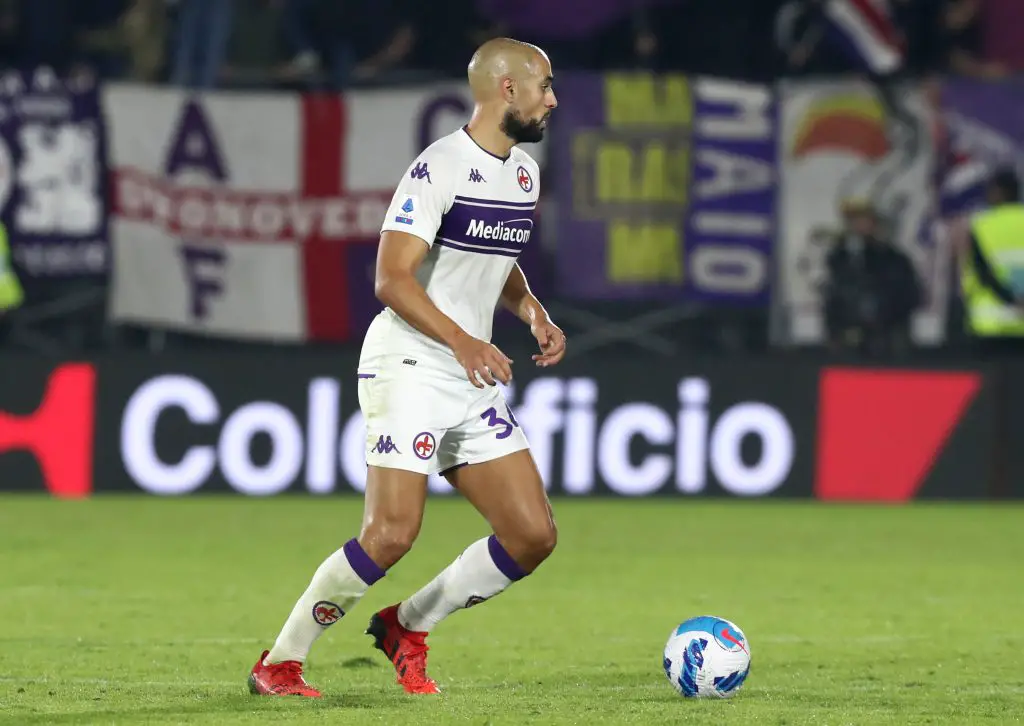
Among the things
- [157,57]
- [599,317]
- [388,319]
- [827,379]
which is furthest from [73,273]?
[388,319]

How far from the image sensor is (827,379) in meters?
14.0

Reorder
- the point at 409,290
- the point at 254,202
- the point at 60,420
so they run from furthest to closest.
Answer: the point at 254,202 → the point at 60,420 → the point at 409,290

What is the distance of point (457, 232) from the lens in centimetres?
633

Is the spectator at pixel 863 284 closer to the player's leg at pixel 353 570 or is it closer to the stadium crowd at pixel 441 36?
the stadium crowd at pixel 441 36

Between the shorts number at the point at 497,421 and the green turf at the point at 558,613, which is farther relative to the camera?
the shorts number at the point at 497,421

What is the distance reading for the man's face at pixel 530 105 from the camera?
6.36 m

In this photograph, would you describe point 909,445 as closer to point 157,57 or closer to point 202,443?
point 202,443

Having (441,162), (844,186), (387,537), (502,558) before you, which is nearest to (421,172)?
(441,162)

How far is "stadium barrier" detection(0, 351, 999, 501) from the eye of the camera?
1371 cm

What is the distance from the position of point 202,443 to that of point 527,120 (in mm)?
7730

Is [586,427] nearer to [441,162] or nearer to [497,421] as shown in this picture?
[497,421]

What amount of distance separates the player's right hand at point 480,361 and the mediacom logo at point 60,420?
8130 millimetres

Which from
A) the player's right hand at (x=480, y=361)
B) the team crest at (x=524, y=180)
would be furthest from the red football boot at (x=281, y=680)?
the team crest at (x=524, y=180)

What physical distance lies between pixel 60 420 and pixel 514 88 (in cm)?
806
